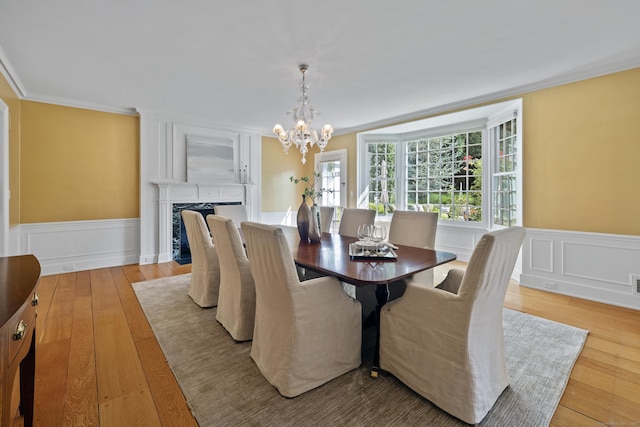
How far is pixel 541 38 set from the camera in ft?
8.25

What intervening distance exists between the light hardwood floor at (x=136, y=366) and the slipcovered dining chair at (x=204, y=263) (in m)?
0.56

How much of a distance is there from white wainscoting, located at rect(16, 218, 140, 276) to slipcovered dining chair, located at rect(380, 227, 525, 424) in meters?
4.70

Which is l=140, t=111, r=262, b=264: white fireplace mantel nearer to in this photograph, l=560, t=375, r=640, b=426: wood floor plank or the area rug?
the area rug

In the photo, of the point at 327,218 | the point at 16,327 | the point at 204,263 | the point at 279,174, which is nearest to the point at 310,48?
the point at 327,218

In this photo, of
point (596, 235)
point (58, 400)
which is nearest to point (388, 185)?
point (596, 235)

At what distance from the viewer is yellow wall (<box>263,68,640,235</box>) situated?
3.00m

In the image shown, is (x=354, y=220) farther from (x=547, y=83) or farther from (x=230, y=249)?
(x=547, y=83)

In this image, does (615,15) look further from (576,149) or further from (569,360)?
(569,360)

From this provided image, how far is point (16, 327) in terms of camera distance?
0.96 m

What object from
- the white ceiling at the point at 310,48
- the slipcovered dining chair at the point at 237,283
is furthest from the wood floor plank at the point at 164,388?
the white ceiling at the point at 310,48

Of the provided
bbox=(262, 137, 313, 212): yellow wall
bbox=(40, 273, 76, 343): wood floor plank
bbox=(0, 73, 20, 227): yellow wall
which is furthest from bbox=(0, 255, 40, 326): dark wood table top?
bbox=(262, 137, 313, 212): yellow wall

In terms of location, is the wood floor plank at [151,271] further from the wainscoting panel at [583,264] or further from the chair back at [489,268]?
the wainscoting panel at [583,264]

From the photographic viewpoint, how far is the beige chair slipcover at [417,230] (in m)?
2.84

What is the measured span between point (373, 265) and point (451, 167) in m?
3.93
